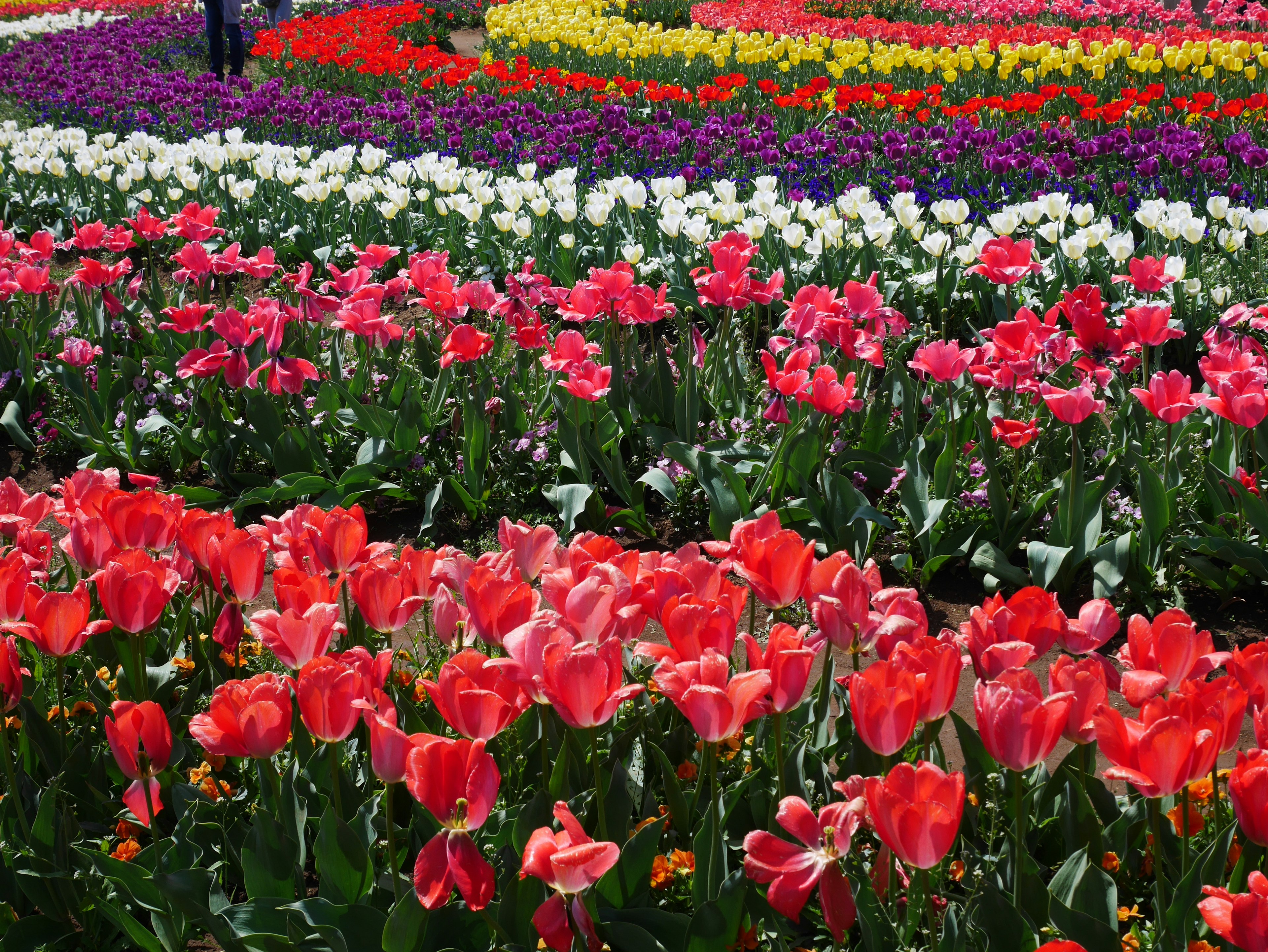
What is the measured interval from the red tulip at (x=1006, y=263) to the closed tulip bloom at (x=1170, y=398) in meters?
0.84

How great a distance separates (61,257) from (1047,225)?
628 cm

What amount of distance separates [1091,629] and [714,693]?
57 cm

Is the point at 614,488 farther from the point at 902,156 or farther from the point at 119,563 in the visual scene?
the point at 902,156

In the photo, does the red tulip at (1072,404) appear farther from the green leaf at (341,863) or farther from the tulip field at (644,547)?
the green leaf at (341,863)

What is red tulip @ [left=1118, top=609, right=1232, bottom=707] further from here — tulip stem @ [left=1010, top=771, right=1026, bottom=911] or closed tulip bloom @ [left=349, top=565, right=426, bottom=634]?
closed tulip bloom @ [left=349, top=565, right=426, bottom=634]

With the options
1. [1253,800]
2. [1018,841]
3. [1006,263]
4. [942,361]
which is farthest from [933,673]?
[1006,263]

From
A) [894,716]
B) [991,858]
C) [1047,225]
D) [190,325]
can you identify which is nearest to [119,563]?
[894,716]

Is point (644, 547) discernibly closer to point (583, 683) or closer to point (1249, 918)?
point (583, 683)

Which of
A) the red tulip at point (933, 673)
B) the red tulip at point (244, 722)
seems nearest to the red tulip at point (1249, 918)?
the red tulip at point (933, 673)

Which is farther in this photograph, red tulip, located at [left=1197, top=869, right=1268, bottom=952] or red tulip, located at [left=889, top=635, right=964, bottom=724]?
red tulip, located at [left=889, top=635, right=964, bottom=724]

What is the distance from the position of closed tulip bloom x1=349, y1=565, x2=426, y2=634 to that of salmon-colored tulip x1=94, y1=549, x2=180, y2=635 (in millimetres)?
288

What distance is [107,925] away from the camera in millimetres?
1808

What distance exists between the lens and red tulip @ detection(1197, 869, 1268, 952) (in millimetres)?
1014

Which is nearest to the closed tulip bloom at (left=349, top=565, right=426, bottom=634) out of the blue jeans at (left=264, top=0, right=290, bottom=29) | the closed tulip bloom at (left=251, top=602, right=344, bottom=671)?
the closed tulip bloom at (left=251, top=602, right=344, bottom=671)
